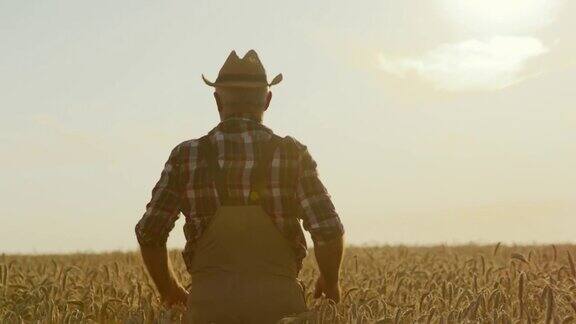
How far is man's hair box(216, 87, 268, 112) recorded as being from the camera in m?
6.27

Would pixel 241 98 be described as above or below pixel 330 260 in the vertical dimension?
above

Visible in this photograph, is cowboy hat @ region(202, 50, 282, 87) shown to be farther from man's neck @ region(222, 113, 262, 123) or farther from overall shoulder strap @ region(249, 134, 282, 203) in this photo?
overall shoulder strap @ region(249, 134, 282, 203)

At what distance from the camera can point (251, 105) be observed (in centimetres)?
629

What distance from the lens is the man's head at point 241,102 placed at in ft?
20.6

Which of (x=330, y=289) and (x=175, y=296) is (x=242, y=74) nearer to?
(x=330, y=289)

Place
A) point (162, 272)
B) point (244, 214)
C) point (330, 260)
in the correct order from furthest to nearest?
point (162, 272) < point (330, 260) < point (244, 214)

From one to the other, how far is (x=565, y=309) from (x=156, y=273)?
2.98 metres

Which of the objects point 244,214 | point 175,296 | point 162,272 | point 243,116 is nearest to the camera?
point 244,214

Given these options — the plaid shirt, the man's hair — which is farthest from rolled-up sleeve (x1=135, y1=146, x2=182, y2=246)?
the man's hair

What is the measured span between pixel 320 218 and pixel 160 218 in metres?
1.06

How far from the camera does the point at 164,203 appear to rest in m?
6.23

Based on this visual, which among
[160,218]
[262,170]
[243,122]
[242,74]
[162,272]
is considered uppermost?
[242,74]

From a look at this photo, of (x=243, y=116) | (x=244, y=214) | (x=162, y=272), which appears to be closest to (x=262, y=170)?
(x=244, y=214)

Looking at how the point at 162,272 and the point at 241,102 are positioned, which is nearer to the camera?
the point at 241,102
